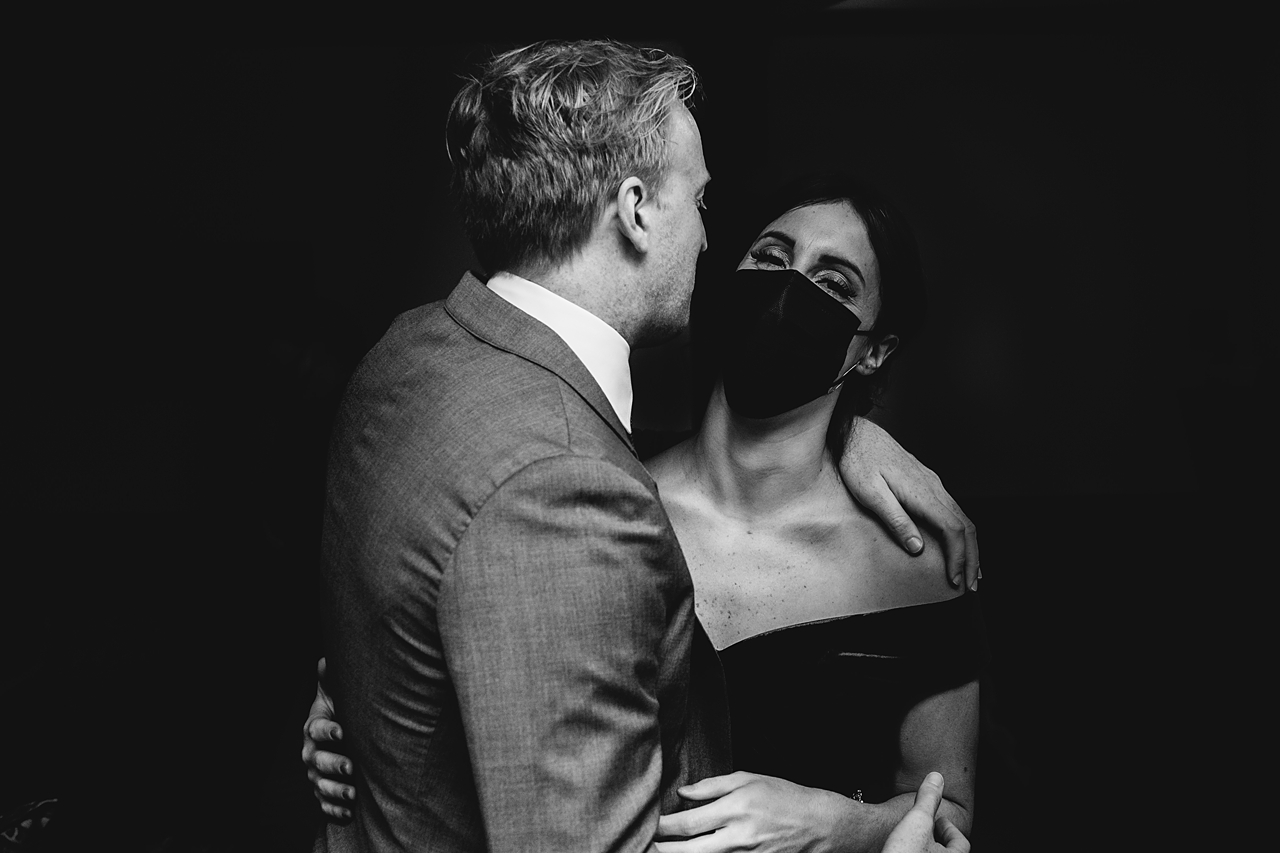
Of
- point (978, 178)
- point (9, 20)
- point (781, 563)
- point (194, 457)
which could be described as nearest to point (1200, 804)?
point (781, 563)

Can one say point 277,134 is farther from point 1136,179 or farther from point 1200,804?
point 1200,804

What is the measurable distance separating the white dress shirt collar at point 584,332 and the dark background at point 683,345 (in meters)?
2.72

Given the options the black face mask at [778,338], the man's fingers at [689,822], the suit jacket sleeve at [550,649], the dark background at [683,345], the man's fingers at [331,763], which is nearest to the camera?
the suit jacket sleeve at [550,649]

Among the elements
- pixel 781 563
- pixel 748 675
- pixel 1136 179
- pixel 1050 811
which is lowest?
pixel 1050 811

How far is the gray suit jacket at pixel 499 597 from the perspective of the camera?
0.95 meters

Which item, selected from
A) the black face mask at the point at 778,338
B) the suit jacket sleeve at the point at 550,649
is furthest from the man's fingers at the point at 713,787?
the black face mask at the point at 778,338

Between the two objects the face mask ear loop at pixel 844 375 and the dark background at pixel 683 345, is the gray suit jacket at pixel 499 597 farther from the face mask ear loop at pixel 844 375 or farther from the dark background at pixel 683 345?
the dark background at pixel 683 345

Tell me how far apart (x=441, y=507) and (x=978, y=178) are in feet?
15.3

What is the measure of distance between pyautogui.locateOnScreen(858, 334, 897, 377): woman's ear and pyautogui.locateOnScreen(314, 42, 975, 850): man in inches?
26.6

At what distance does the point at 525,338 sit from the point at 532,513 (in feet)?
0.80

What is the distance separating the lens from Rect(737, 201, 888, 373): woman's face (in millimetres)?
1771

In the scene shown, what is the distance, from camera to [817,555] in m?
1.89

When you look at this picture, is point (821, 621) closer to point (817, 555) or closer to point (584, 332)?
point (817, 555)

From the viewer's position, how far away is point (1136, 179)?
510cm
